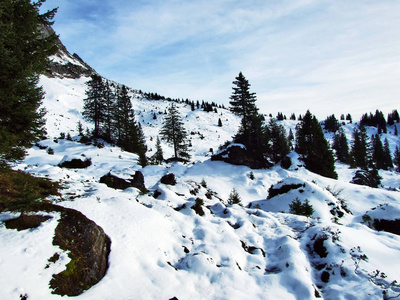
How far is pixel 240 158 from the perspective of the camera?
28656 mm

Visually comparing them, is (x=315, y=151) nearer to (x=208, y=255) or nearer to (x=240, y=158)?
(x=240, y=158)

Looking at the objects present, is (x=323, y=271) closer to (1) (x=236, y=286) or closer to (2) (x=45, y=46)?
(1) (x=236, y=286)

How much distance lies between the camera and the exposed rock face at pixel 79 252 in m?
4.46

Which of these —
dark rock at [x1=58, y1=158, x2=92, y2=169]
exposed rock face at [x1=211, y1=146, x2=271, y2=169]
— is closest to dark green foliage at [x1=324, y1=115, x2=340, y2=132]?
exposed rock face at [x1=211, y1=146, x2=271, y2=169]

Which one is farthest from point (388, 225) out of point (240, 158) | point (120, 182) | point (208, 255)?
point (240, 158)

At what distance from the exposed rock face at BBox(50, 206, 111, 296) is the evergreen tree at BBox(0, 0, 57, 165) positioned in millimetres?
3806

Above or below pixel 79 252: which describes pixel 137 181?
above

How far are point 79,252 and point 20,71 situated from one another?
6.63 m

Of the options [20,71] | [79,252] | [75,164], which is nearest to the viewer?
[79,252]

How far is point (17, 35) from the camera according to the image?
775cm

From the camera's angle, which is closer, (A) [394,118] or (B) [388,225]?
(B) [388,225]

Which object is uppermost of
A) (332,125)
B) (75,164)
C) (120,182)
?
(332,125)

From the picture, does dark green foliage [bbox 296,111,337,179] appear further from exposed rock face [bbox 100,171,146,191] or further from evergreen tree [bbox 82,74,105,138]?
evergreen tree [bbox 82,74,105,138]

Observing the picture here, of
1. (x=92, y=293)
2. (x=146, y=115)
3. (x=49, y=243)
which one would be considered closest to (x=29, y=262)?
(x=49, y=243)
